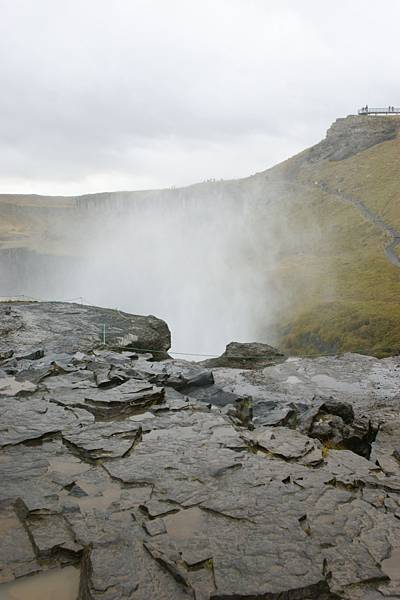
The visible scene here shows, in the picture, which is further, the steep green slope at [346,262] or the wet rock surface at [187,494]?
the steep green slope at [346,262]

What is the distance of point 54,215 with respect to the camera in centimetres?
14888

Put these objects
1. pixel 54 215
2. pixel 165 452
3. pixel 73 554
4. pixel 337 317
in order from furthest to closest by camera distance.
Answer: pixel 54 215 < pixel 337 317 < pixel 165 452 < pixel 73 554

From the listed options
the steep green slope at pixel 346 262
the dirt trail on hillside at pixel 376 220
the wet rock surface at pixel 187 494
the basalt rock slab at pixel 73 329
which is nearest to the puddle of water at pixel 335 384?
the wet rock surface at pixel 187 494

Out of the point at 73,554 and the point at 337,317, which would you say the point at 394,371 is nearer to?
the point at 73,554

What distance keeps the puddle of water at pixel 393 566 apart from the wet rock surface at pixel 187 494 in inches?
0.7

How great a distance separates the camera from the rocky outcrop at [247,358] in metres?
23.6

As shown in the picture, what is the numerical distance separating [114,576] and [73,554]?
663 mm

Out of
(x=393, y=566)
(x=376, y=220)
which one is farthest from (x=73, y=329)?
(x=376, y=220)

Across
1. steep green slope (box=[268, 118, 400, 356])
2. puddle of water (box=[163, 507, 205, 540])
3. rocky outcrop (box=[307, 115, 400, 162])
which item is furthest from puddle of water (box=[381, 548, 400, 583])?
rocky outcrop (box=[307, 115, 400, 162])

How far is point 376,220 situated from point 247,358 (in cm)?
6079

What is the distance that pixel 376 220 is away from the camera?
253ft

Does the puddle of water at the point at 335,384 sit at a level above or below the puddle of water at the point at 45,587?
below

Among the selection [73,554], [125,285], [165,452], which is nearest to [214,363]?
[165,452]

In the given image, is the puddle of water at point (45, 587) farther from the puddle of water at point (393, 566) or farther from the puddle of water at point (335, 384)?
A: the puddle of water at point (335, 384)
